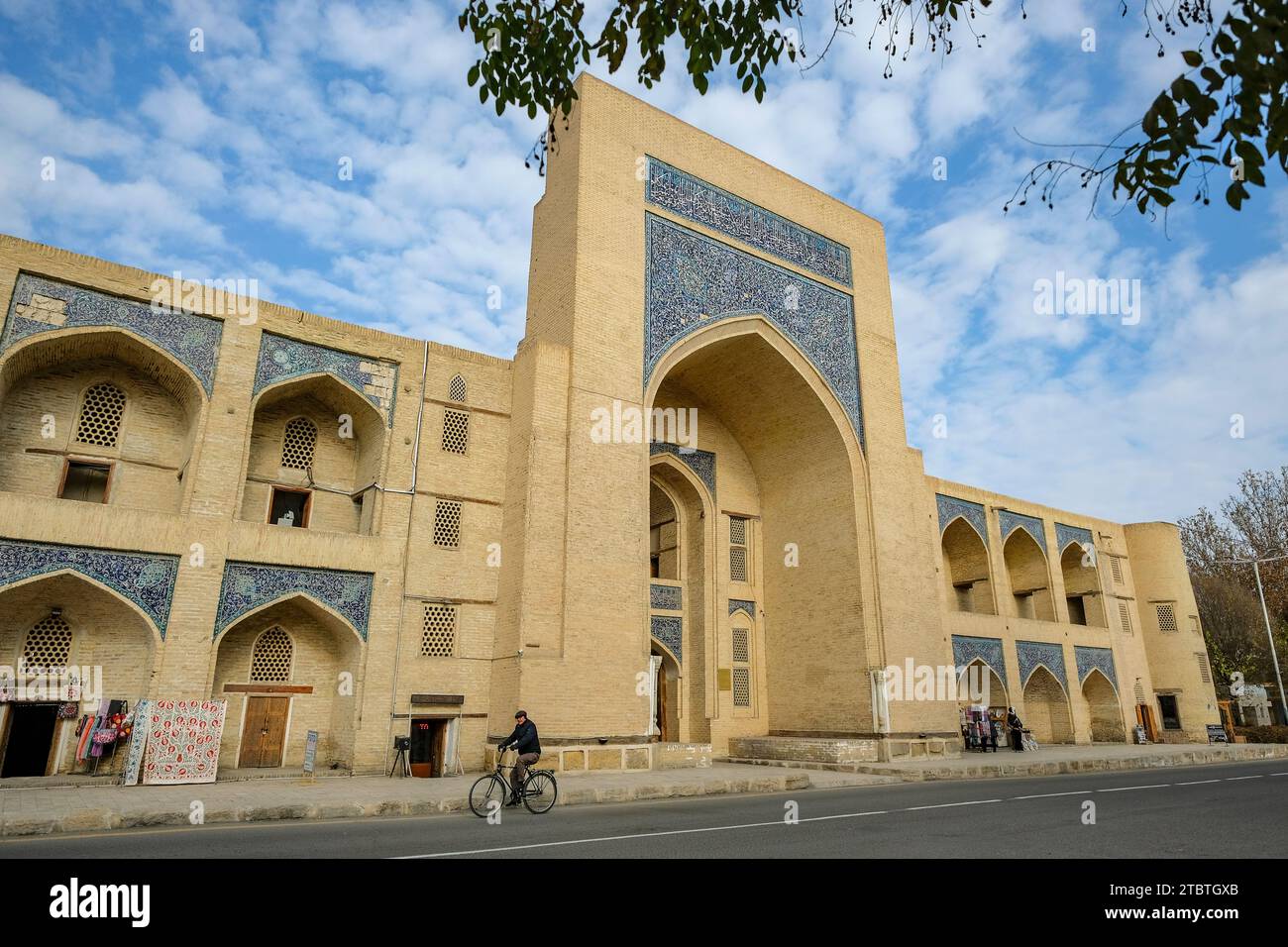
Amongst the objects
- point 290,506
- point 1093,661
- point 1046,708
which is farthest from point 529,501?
point 1093,661

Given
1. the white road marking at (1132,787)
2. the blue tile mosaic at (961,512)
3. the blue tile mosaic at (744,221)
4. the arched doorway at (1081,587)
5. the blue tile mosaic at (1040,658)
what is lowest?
the white road marking at (1132,787)

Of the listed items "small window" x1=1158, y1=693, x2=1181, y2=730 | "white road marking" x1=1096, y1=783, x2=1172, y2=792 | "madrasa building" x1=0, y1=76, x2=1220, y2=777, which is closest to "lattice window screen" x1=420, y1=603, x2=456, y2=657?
"madrasa building" x1=0, y1=76, x2=1220, y2=777

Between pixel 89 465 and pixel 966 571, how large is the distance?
63.2 ft

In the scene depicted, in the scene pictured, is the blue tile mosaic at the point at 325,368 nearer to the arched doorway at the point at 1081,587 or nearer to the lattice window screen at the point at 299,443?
the lattice window screen at the point at 299,443

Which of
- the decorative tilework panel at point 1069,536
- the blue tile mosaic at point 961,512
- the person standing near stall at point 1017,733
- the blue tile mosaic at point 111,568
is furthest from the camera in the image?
the decorative tilework panel at point 1069,536

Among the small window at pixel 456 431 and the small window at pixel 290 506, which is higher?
the small window at pixel 456 431

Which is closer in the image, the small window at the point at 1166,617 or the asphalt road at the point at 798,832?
the asphalt road at the point at 798,832

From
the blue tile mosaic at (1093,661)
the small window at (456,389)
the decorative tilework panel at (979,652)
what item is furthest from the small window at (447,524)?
the blue tile mosaic at (1093,661)

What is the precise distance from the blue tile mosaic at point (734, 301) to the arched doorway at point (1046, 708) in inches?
404

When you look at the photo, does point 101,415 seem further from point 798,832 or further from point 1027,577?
point 1027,577

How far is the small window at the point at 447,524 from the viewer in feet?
42.4

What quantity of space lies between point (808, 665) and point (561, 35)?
45.8 feet
